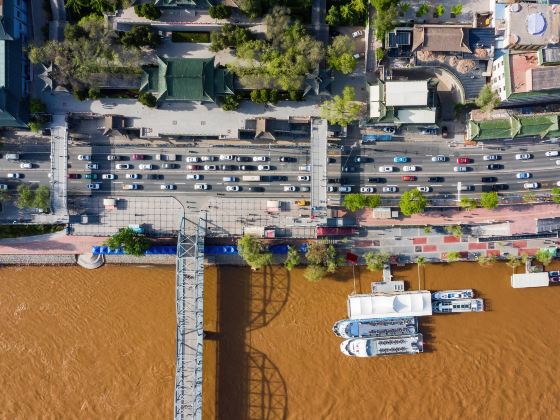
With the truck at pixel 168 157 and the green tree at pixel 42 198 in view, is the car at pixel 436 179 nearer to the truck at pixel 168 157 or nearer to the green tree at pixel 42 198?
the truck at pixel 168 157

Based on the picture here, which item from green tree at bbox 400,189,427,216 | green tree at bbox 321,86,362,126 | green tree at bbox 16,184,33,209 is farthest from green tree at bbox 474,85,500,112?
green tree at bbox 16,184,33,209

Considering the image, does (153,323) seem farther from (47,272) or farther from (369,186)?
(369,186)

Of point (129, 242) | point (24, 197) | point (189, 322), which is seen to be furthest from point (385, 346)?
point (24, 197)

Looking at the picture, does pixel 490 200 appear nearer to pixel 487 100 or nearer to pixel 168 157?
pixel 487 100

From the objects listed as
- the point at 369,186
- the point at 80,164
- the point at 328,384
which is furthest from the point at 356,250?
the point at 80,164

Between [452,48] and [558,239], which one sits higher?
[452,48]
